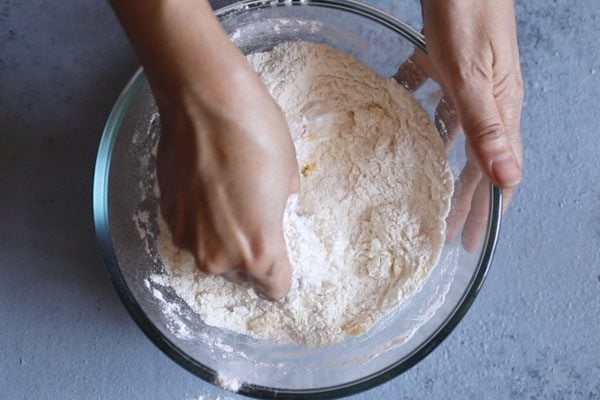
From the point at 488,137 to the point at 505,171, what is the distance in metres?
0.04

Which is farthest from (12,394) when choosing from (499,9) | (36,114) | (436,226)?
(499,9)

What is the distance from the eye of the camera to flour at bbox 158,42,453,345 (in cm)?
86

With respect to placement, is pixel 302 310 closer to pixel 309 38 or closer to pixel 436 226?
pixel 436 226

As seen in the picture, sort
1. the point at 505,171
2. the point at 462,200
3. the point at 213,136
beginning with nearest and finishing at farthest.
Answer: the point at 213,136, the point at 505,171, the point at 462,200

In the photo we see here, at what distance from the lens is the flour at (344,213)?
86cm

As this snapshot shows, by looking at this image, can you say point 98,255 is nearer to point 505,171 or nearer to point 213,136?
point 213,136

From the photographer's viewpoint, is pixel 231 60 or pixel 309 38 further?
pixel 309 38

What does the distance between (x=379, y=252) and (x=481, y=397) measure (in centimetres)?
26

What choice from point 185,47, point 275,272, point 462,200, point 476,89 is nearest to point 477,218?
point 462,200

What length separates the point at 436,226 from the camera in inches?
33.8

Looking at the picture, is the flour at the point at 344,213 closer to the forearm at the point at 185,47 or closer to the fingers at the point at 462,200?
the fingers at the point at 462,200

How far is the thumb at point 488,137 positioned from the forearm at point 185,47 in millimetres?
275

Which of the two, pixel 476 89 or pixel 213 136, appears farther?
pixel 476 89

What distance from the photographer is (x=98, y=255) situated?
958 millimetres
